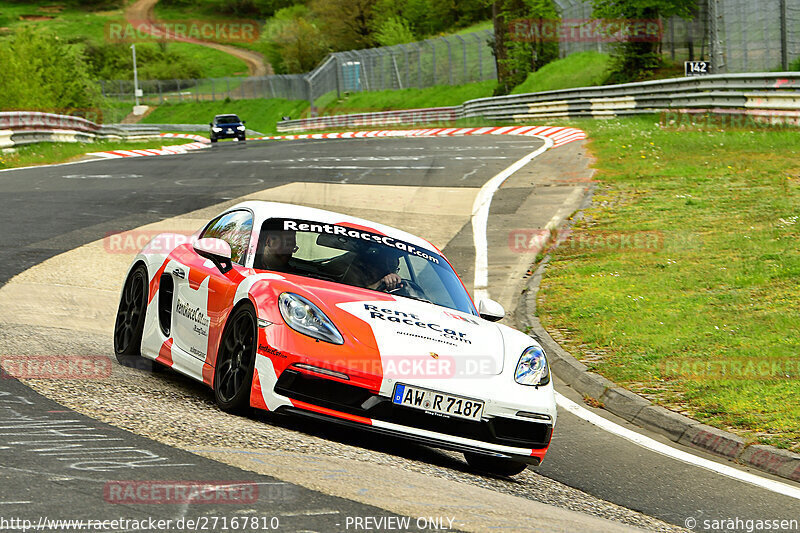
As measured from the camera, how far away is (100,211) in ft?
56.6

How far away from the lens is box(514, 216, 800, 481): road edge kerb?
6.88m

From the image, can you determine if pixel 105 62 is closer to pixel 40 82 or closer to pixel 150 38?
pixel 150 38

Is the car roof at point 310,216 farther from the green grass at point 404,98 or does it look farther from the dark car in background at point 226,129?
the green grass at point 404,98

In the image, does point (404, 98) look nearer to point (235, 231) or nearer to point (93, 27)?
point (235, 231)

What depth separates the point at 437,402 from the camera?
586cm

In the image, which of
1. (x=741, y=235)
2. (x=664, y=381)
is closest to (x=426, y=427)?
(x=664, y=381)

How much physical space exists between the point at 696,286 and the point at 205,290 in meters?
6.88

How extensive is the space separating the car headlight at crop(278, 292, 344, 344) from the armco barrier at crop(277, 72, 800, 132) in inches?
791

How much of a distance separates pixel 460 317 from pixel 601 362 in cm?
311

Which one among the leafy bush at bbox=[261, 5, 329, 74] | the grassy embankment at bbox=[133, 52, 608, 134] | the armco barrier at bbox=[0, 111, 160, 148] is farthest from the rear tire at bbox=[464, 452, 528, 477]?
the leafy bush at bbox=[261, 5, 329, 74]

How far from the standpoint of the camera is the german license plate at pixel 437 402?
19.0 ft

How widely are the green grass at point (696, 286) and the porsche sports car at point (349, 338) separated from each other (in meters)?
2.19

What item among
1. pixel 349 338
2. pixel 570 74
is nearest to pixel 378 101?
pixel 570 74

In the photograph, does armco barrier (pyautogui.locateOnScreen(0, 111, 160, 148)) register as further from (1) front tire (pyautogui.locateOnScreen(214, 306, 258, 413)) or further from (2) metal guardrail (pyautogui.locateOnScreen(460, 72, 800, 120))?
(1) front tire (pyautogui.locateOnScreen(214, 306, 258, 413))
